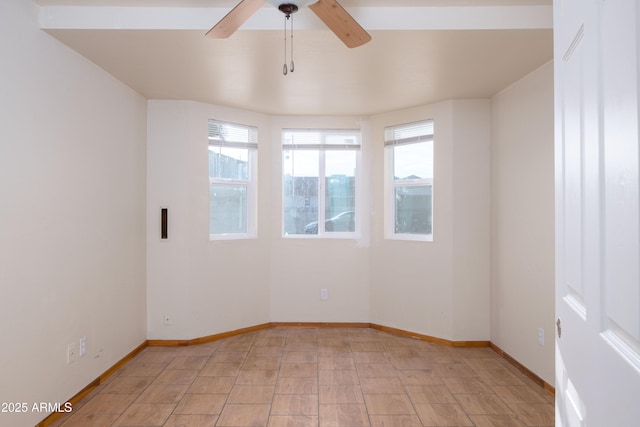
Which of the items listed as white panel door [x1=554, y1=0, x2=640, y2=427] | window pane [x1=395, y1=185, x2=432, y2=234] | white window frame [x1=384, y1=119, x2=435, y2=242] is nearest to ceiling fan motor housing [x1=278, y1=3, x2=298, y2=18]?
white panel door [x1=554, y1=0, x2=640, y2=427]

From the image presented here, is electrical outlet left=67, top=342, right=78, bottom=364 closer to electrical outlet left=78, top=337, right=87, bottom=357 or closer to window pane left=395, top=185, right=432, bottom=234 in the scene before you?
electrical outlet left=78, top=337, right=87, bottom=357

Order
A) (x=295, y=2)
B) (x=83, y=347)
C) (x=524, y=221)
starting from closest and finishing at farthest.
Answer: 1. (x=295, y=2)
2. (x=83, y=347)
3. (x=524, y=221)

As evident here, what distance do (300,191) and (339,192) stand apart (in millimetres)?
455

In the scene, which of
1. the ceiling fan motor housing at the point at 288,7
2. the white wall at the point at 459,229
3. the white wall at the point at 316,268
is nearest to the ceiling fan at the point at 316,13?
the ceiling fan motor housing at the point at 288,7

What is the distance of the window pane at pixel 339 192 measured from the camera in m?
4.66

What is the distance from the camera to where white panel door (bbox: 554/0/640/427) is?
63 centimetres

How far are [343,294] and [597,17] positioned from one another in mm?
4039

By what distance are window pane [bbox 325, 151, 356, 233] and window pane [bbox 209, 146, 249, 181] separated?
94 cm

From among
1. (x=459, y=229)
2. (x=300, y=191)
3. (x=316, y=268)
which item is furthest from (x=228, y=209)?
(x=459, y=229)

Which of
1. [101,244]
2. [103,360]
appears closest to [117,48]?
[101,244]

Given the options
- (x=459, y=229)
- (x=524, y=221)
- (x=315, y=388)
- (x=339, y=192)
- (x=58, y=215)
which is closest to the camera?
(x=58, y=215)

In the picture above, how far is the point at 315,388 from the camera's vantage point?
9.81 ft

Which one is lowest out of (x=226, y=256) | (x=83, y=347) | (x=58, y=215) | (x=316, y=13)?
(x=83, y=347)

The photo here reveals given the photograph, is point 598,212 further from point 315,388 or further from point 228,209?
point 228,209
